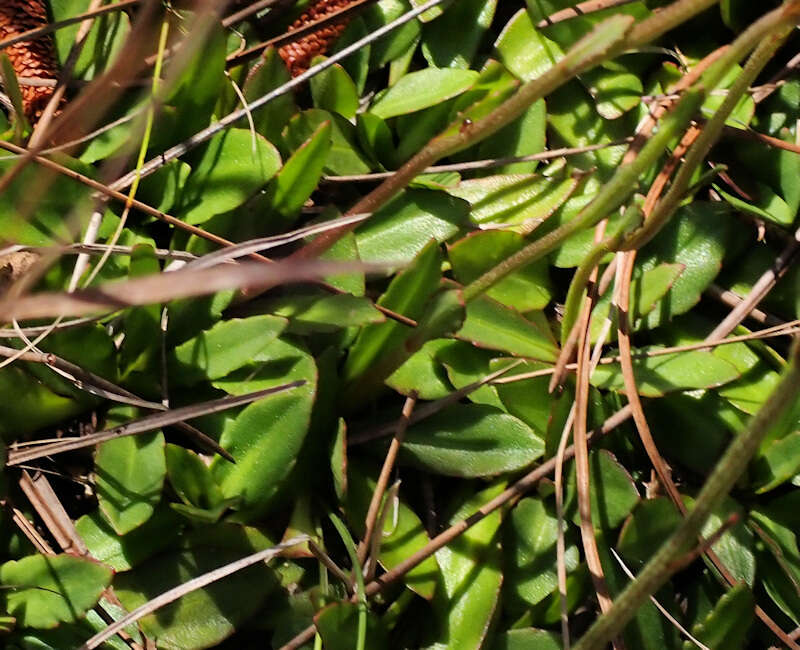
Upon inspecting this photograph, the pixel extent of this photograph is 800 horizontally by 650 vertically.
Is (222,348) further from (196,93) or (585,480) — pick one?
(585,480)

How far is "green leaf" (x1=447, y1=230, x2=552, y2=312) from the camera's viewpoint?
45.6 inches

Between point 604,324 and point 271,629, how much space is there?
55 cm

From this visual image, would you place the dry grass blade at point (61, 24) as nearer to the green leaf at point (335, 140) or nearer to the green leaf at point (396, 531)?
the green leaf at point (335, 140)

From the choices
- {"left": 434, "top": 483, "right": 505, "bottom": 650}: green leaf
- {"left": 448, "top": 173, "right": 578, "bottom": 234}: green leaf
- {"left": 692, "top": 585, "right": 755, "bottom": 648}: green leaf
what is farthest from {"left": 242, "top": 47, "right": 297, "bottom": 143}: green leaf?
{"left": 692, "top": 585, "right": 755, "bottom": 648}: green leaf

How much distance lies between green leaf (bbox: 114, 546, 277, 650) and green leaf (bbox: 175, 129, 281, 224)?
41cm

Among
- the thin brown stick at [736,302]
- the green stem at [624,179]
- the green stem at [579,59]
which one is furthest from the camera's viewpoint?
the thin brown stick at [736,302]

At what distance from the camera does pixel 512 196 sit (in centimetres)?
122

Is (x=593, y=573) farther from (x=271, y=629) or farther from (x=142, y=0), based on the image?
(x=142, y=0)

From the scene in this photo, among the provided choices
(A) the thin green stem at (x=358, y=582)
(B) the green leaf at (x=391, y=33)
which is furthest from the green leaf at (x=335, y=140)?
(A) the thin green stem at (x=358, y=582)

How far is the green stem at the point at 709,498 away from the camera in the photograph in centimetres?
64

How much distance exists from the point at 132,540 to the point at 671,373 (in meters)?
0.67

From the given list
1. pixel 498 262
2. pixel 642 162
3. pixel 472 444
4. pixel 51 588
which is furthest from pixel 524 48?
pixel 51 588

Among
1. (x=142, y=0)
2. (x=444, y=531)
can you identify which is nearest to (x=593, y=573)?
(x=444, y=531)

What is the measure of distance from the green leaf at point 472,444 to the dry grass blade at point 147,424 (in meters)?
0.17
